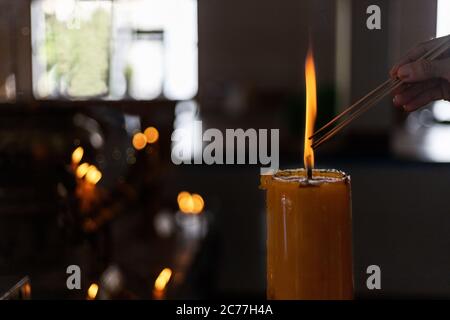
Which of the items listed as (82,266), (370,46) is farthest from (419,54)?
(370,46)

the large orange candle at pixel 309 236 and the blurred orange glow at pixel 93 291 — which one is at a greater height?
the large orange candle at pixel 309 236

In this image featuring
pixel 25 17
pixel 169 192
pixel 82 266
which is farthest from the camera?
pixel 169 192

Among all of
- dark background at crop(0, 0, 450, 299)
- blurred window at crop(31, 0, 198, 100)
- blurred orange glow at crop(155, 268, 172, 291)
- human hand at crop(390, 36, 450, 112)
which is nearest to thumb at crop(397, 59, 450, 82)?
human hand at crop(390, 36, 450, 112)

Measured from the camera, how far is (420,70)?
384 mm

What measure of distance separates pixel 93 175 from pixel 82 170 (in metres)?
0.07

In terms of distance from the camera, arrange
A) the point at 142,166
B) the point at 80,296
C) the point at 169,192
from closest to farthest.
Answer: the point at 80,296 < the point at 142,166 < the point at 169,192

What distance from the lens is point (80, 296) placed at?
0.57 m

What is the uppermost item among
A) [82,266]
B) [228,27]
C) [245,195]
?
[228,27]

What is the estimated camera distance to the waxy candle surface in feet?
1.10

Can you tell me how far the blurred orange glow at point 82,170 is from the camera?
2.44 feet

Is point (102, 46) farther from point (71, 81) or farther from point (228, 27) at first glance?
point (228, 27)

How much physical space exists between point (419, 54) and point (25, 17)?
701mm

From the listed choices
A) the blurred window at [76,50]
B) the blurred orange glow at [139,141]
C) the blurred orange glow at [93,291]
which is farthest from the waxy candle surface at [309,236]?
the blurred orange glow at [139,141]

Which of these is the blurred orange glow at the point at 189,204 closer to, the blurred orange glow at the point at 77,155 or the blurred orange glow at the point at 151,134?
the blurred orange glow at the point at 151,134
